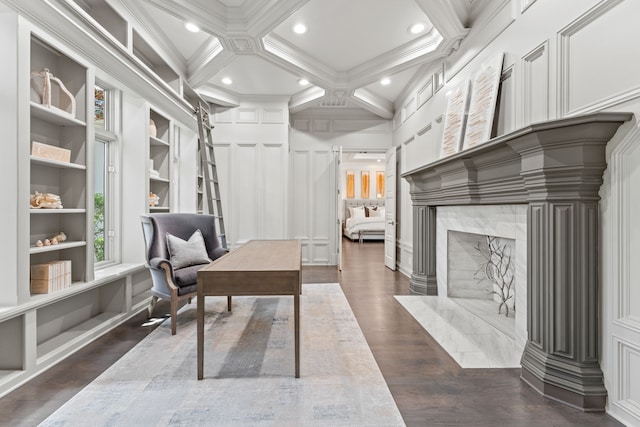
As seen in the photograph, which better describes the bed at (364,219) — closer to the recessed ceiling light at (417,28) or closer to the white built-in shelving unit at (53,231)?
the recessed ceiling light at (417,28)

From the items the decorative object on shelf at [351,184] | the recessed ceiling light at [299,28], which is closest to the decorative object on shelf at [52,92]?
the recessed ceiling light at [299,28]

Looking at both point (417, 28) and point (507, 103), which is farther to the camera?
point (417, 28)

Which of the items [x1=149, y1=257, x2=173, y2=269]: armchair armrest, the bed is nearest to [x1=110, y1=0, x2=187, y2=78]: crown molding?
[x1=149, y1=257, x2=173, y2=269]: armchair armrest

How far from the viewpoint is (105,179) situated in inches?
140

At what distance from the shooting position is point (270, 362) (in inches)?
91.4

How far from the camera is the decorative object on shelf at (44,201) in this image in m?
2.36

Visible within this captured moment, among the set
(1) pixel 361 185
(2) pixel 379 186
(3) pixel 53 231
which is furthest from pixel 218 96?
(2) pixel 379 186

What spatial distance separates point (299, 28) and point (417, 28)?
129 cm

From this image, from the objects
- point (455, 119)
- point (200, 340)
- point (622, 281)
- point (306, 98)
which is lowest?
point (200, 340)

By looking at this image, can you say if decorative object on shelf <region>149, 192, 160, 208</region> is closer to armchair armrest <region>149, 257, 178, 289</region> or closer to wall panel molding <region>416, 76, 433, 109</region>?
armchair armrest <region>149, 257, 178, 289</region>

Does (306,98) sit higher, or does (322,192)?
(306,98)

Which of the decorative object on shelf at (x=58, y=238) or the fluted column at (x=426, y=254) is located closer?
the decorative object on shelf at (x=58, y=238)

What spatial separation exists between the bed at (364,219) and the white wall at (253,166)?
206 inches

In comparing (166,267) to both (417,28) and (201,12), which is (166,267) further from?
(417,28)
